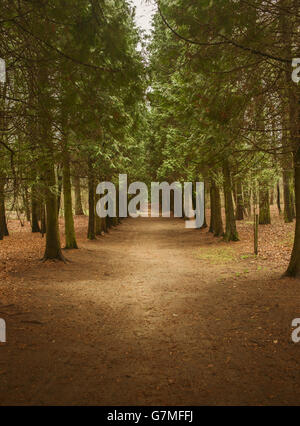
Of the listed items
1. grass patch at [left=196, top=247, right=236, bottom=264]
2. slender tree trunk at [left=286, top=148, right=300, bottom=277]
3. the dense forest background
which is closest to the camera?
the dense forest background

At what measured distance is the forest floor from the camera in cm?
371

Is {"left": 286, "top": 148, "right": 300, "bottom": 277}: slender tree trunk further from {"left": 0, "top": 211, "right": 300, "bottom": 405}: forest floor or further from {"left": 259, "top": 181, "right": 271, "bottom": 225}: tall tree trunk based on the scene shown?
{"left": 259, "top": 181, "right": 271, "bottom": 225}: tall tree trunk

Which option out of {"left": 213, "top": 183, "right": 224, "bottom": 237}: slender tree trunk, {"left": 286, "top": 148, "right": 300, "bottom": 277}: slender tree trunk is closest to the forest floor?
{"left": 286, "top": 148, "right": 300, "bottom": 277}: slender tree trunk

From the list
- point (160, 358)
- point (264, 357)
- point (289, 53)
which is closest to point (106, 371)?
point (160, 358)

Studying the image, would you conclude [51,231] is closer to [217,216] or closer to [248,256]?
[248,256]

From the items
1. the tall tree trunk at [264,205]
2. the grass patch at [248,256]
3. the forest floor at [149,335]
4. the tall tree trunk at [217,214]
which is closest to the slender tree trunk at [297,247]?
the forest floor at [149,335]

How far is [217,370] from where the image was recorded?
4.20 metres

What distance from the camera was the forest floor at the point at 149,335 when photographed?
3705mm

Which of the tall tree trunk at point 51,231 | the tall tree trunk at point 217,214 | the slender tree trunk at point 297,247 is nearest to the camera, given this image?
the slender tree trunk at point 297,247

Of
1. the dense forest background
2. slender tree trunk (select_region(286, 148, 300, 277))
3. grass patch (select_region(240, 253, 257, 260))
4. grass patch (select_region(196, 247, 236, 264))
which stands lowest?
grass patch (select_region(196, 247, 236, 264))

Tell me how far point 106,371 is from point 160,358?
0.86m

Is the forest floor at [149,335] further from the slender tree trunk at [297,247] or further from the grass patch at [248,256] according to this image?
A: the grass patch at [248,256]

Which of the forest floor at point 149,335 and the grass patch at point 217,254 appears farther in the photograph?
the grass patch at point 217,254

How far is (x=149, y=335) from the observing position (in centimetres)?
550
